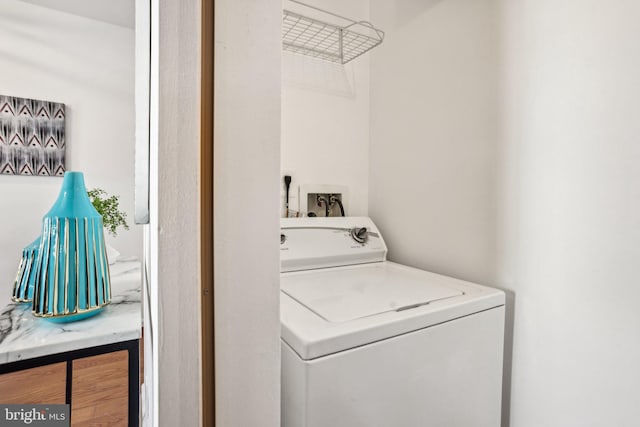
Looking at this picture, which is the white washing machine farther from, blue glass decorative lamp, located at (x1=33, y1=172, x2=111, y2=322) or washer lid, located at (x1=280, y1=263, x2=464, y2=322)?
blue glass decorative lamp, located at (x1=33, y1=172, x2=111, y2=322)

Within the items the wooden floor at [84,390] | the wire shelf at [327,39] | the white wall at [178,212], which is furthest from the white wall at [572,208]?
the wooden floor at [84,390]

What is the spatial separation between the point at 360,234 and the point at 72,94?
Answer: 2.41 metres

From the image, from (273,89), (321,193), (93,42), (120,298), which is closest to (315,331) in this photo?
(273,89)

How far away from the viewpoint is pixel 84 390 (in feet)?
4.76

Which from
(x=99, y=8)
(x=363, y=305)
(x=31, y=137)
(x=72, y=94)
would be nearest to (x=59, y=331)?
(x=363, y=305)

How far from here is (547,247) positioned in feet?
3.35

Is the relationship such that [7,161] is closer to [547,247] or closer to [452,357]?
[452,357]

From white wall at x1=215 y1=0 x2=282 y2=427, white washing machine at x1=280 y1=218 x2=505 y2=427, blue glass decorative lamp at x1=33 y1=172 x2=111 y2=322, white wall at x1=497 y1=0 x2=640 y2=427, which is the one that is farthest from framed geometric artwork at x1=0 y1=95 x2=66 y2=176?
white wall at x1=497 y1=0 x2=640 y2=427

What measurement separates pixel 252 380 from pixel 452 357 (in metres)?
0.69

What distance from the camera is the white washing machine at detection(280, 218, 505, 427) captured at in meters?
0.70

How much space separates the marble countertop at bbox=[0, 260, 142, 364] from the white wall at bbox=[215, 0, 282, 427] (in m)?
0.51

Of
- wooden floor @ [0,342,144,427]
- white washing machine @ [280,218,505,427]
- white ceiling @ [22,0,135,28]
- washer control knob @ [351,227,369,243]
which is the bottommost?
wooden floor @ [0,342,144,427]

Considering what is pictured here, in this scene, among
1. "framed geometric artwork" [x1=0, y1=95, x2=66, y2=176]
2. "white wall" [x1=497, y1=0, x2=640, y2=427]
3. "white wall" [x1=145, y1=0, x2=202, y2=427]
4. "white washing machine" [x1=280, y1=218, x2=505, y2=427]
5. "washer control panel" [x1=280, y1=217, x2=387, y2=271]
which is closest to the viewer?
"white wall" [x1=145, y1=0, x2=202, y2=427]

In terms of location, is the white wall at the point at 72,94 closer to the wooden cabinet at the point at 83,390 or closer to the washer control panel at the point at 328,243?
the wooden cabinet at the point at 83,390
